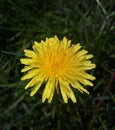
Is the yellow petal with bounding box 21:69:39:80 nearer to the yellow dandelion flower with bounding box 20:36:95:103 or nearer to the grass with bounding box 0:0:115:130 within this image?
the yellow dandelion flower with bounding box 20:36:95:103

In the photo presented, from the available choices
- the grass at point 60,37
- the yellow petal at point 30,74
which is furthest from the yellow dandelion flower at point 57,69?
the grass at point 60,37

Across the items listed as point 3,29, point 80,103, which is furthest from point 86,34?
point 3,29

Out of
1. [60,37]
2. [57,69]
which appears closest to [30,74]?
[57,69]

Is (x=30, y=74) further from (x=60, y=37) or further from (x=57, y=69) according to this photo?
(x=60, y=37)

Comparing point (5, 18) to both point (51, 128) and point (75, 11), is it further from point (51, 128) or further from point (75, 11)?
point (51, 128)

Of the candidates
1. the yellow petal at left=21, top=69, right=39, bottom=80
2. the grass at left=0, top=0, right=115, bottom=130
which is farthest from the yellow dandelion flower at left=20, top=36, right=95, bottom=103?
the grass at left=0, top=0, right=115, bottom=130
